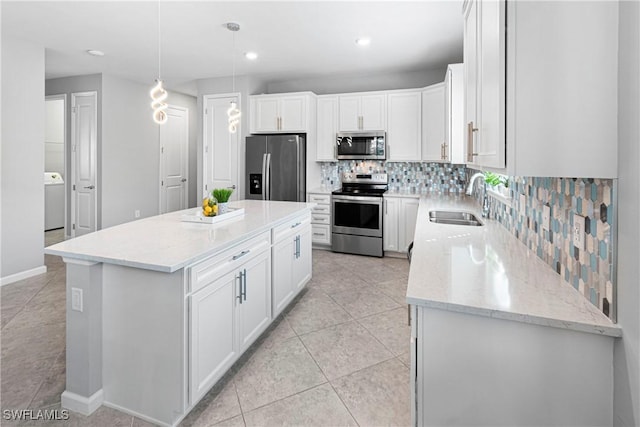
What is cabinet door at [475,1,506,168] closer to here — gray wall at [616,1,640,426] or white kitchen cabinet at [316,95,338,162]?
gray wall at [616,1,640,426]

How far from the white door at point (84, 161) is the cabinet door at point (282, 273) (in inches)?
162

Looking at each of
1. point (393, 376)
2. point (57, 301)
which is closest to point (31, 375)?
point (57, 301)

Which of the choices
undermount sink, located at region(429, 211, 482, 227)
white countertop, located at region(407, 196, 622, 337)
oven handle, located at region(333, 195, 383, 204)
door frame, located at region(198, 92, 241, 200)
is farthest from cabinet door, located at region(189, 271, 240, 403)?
door frame, located at region(198, 92, 241, 200)

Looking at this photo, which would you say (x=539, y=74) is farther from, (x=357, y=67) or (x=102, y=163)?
(x=102, y=163)

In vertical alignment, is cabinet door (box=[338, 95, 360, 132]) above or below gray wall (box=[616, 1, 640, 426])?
above

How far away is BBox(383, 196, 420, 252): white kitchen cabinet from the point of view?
455cm

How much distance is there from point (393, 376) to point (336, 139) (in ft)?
12.0

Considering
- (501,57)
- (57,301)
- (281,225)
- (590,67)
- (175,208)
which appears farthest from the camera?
(175,208)

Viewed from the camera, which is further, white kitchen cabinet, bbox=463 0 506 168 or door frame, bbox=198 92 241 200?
door frame, bbox=198 92 241 200

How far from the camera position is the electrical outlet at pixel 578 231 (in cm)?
120

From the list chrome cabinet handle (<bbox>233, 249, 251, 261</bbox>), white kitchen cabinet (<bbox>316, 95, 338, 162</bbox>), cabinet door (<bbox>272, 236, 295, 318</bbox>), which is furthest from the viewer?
white kitchen cabinet (<bbox>316, 95, 338, 162</bbox>)

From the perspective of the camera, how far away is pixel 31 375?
79.8 inches

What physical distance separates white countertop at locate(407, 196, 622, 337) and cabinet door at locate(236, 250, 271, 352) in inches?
41.1

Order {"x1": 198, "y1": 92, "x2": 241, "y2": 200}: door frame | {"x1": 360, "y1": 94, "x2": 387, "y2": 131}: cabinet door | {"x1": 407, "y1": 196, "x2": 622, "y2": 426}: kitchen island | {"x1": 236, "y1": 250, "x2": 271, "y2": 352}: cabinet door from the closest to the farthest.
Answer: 1. {"x1": 407, "y1": 196, "x2": 622, "y2": 426}: kitchen island
2. {"x1": 236, "y1": 250, "x2": 271, "y2": 352}: cabinet door
3. {"x1": 360, "y1": 94, "x2": 387, "y2": 131}: cabinet door
4. {"x1": 198, "y1": 92, "x2": 241, "y2": 200}: door frame
